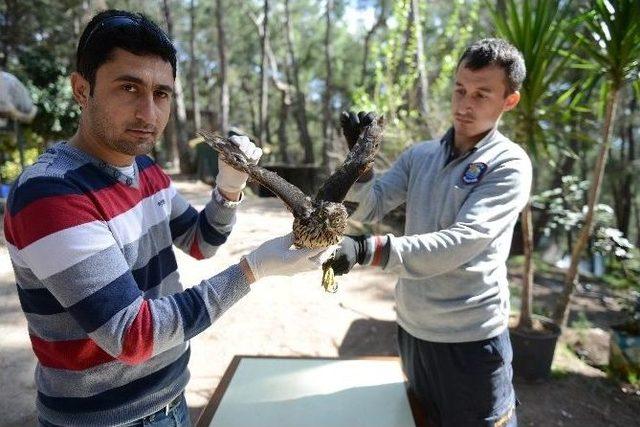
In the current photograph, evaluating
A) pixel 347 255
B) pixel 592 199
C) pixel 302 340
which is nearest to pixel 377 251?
pixel 347 255

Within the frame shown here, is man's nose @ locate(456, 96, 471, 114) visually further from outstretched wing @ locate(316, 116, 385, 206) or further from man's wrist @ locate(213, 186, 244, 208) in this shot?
man's wrist @ locate(213, 186, 244, 208)

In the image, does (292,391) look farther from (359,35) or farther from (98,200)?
(359,35)

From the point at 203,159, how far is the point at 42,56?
500 centimetres

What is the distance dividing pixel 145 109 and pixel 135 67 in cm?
12

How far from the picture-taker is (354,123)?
1940mm

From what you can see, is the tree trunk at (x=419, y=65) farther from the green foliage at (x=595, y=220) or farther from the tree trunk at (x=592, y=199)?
the tree trunk at (x=592, y=199)

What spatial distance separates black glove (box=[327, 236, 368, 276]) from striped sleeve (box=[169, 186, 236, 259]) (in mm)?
504

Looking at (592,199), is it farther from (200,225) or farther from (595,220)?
(200,225)

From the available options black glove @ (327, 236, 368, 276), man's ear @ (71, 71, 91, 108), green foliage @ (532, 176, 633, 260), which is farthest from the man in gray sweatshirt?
green foliage @ (532, 176, 633, 260)

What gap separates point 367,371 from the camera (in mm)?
Result: 2369

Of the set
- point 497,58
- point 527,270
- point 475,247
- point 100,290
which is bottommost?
point 527,270

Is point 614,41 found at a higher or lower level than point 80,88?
higher

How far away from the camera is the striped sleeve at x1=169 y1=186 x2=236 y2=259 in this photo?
70.6 inches

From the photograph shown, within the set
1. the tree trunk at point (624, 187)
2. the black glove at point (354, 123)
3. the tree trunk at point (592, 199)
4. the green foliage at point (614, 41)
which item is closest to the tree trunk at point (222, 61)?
the tree trunk at point (592, 199)
